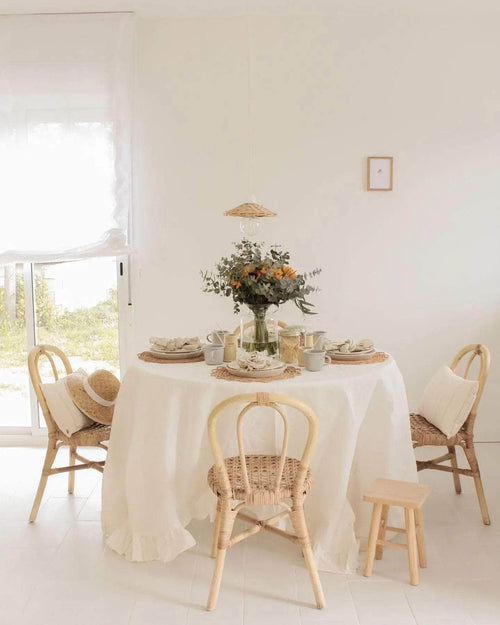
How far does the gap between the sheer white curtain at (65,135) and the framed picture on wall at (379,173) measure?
1455 mm

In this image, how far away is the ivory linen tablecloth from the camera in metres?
2.68

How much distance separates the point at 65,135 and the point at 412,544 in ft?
9.71

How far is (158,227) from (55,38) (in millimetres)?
1241

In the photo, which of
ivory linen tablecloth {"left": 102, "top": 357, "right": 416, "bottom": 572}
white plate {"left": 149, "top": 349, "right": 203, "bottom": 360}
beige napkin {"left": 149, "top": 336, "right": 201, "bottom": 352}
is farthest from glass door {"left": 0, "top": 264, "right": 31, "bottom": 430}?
ivory linen tablecloth {"left": 102, "top": 357, "right": 416, "bottom": 572}

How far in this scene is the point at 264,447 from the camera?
275 centimetres

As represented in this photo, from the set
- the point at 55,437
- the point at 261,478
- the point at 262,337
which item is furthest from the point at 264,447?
the point at 55,437

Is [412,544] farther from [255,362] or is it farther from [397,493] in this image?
[255,362]

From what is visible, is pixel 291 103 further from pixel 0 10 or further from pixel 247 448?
pixel 247 448

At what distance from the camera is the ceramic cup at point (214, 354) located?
9.64 feet

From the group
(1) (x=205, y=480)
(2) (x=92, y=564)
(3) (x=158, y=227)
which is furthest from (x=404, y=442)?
(3) (x=158, y=227)

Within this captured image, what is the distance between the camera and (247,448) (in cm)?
277

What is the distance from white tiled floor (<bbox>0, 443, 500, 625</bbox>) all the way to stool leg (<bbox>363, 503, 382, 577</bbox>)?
5 centimetres

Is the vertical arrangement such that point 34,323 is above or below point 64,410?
above

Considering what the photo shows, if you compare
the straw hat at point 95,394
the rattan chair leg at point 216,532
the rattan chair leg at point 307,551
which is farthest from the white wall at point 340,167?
the rattan chair leg at point 307,551
